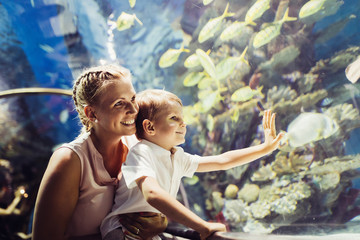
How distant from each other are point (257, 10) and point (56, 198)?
205 centimetres

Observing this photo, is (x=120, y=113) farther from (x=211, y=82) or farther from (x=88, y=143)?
(x=211, y=82)

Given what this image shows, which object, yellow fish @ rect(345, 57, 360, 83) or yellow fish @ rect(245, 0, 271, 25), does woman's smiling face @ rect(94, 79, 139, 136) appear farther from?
yellow fish @ rect(345, 57, 360, 83)

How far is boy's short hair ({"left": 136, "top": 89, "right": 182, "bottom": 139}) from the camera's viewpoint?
1357 millimetres

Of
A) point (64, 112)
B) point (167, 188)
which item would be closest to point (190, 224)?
point (167, 188)

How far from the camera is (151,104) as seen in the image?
4.52 feet

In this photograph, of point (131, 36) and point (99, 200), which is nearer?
point (99, 200)

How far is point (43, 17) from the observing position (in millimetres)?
2707

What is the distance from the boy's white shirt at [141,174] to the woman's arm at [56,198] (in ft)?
0.69

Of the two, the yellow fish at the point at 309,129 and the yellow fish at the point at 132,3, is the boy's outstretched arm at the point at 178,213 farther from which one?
the yellow fish at the point at 132,3

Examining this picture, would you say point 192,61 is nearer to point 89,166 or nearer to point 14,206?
point 89,166

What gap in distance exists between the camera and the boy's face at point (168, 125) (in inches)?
52.6

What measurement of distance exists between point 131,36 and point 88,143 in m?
2.16

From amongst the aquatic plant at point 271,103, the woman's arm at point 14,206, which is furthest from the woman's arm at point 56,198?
the aquatic plant at point 271,103

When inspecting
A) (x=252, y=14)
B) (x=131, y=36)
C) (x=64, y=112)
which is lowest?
(x=64, y=112)
